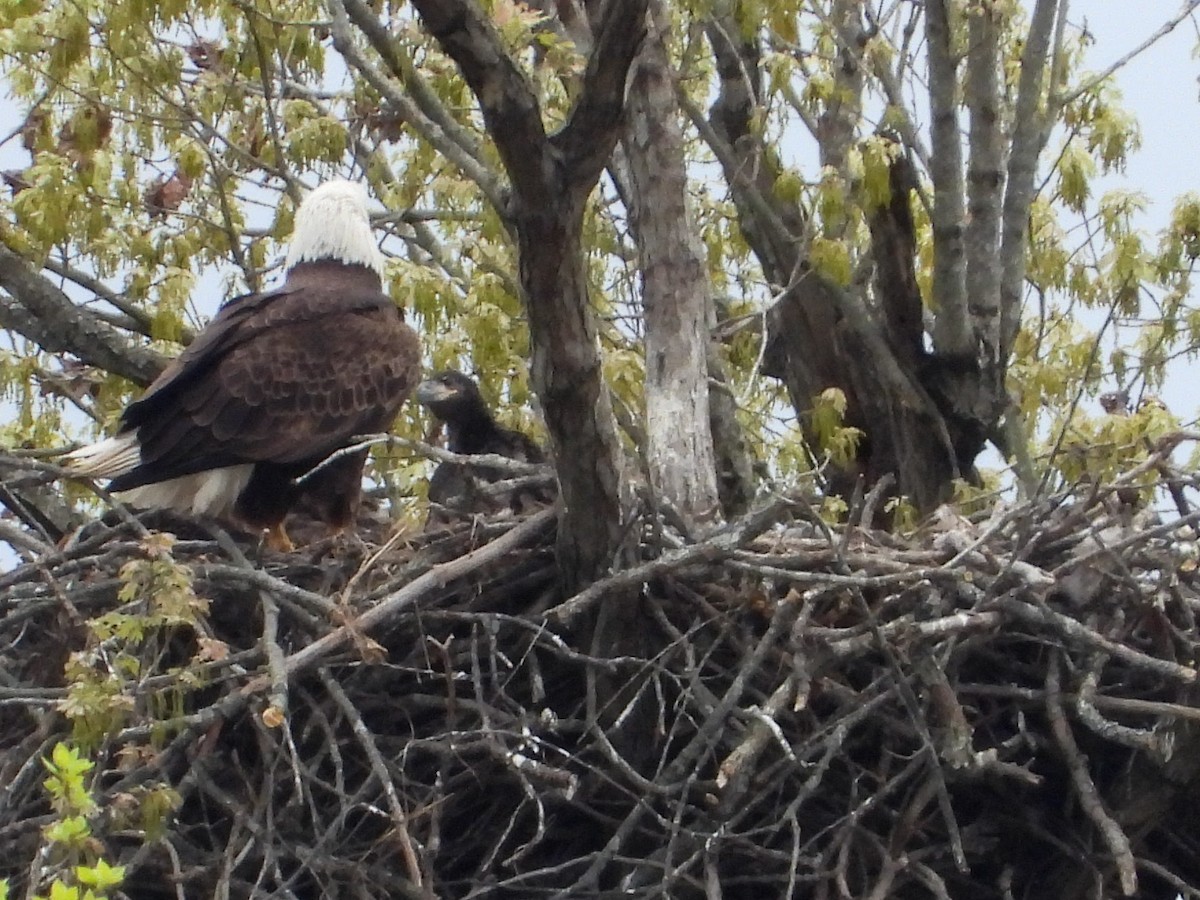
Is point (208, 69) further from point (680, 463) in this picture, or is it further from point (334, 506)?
point (680, 463)

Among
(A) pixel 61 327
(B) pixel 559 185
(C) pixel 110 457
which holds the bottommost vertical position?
(B) pixel 559 185

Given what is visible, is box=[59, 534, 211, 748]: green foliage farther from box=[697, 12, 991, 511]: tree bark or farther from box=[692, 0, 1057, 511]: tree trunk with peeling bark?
box=[697, 12, 991, 511]: tree bark

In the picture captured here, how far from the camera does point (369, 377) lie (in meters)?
6.37

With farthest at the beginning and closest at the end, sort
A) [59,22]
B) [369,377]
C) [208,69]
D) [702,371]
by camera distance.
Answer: [208,69] → [59,22] → [369,377] → [702,371]

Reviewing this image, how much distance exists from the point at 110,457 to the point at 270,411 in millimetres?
539

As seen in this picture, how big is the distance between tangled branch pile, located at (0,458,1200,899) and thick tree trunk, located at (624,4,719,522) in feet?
2.35

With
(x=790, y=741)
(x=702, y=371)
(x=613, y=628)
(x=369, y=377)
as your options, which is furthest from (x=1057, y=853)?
(x=369, y=377)

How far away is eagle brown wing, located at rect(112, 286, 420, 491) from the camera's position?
6.03 m

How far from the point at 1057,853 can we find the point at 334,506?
2.78m

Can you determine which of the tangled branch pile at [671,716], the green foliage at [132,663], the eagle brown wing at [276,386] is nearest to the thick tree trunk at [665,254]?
the tangled branch pile at [671,716]

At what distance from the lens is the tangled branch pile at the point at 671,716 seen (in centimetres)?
464

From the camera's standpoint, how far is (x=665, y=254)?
19.6ft

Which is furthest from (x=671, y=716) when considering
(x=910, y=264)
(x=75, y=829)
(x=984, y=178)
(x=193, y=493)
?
(x=984, y=178)

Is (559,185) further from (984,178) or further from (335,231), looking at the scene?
(984,178)
